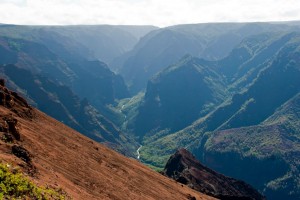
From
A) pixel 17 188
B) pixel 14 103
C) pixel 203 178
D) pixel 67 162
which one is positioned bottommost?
pixel 203 178

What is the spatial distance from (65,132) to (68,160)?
50.6 feet

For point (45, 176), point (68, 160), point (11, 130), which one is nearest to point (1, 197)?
point (45, 176)

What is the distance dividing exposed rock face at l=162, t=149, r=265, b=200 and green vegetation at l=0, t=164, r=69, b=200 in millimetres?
74007

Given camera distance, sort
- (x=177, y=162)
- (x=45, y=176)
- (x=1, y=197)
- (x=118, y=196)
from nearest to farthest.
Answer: (x=1, y=197) → (x=45, y=176) → (x=118, y=196) → (x=177, y=162)

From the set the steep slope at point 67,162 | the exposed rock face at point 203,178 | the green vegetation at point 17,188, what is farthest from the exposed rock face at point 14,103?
the exposed rock face at point 203,178

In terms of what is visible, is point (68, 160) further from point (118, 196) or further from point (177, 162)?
point (177, 162)

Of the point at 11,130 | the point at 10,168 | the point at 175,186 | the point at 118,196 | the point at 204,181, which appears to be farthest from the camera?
the point at 204,181

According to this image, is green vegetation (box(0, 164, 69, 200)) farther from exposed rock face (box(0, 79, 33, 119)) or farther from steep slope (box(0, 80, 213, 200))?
exposed rock face (box(0, 79, 33, 119))

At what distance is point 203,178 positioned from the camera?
116 meters

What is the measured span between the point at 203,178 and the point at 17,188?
9091 cm

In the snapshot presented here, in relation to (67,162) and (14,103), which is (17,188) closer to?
(67,162)

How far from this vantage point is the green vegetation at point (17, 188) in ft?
95.0

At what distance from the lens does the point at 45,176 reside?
3816 centimetres

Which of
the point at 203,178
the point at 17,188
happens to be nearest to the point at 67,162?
the point at 17,188
